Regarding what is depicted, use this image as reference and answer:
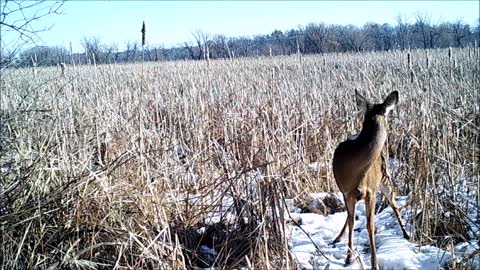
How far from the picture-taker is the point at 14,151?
10.4ft

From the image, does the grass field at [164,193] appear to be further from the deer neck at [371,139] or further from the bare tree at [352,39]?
the bare tree at [352,39]

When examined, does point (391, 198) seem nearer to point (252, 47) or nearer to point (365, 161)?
point (365, 161)

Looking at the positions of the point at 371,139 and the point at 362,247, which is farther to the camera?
the point at 362,247

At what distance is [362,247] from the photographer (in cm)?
339

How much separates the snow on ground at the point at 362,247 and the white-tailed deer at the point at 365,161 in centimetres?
17

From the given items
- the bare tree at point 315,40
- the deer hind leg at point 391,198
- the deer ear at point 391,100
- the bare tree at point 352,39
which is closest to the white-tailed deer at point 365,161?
the deer ear at point 391,100

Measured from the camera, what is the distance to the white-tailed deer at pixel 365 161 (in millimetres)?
2928

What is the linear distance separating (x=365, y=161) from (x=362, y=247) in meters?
0.87

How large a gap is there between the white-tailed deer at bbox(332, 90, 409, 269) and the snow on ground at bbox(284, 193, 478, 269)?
17 cm

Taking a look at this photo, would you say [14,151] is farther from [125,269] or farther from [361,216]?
[361,216]

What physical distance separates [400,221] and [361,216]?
1.82 ft

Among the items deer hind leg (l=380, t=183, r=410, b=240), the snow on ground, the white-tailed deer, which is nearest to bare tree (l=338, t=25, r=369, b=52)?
the snow on ground

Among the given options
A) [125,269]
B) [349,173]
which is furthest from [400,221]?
[125,269]

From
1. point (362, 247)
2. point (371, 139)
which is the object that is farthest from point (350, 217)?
point (371, 139)
